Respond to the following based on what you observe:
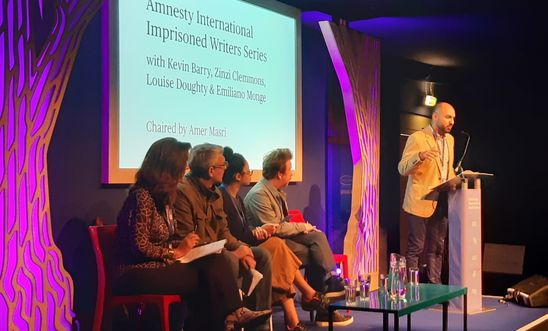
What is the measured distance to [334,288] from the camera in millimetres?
5227

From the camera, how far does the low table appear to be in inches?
163

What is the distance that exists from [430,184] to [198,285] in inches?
115

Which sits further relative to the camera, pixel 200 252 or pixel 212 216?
pixel 212 216

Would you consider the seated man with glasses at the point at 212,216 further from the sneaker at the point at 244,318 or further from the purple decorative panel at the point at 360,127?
the purple decorative panel at the point at 360,127

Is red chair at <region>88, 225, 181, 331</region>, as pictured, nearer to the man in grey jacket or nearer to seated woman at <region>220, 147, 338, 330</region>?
seated woman at <region>220, 147, 338, 330</region>

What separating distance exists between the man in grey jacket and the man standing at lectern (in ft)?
4.12

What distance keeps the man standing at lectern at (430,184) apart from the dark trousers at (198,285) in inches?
104

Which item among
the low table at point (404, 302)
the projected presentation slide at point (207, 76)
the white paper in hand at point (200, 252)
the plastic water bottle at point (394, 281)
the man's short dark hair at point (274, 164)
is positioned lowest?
Result: the low table at point (404, 302)

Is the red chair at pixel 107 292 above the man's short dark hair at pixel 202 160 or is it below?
below

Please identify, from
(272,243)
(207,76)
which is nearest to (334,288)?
(272,243)

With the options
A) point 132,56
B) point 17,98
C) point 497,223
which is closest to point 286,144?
point 132,56

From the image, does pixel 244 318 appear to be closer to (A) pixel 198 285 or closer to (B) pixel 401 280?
(A) pixel 198 285

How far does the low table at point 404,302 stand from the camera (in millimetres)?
4133

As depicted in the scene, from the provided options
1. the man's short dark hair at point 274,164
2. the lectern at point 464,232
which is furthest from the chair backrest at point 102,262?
the lectern at point 464,232
